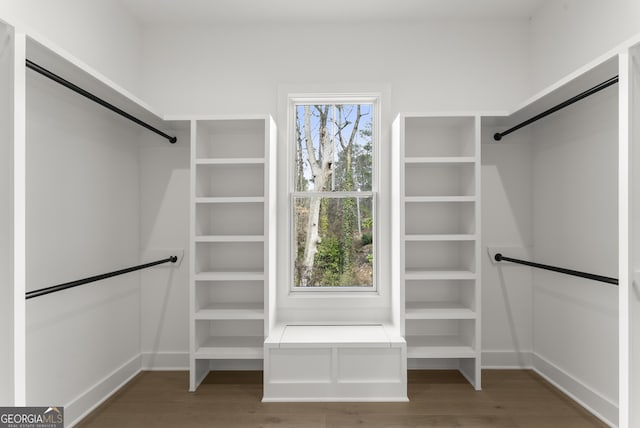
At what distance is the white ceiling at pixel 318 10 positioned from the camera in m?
2.88

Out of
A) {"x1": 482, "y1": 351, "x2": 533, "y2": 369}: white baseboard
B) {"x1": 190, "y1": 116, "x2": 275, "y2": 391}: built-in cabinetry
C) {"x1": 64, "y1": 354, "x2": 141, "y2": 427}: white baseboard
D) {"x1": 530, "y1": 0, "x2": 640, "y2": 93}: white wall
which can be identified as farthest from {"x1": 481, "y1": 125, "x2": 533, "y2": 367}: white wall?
{"x1": 64, "y1": 354, "x2": 141, "y2": 427}: white baseboard

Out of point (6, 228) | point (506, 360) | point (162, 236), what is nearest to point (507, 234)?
point (506, 360)

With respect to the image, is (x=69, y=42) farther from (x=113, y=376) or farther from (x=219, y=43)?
(x=113, y=376)

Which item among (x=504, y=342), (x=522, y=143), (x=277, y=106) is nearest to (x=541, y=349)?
(x=504, y=342)

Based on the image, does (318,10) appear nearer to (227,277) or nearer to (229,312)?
(227,277)

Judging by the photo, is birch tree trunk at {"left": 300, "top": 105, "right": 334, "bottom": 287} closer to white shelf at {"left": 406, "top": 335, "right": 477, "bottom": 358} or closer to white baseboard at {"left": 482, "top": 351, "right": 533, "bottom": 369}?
white shelf at {"left": 406, "top": 335, "right": 477, "bottom": 358}

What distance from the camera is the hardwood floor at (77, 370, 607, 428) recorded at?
7.61 feet

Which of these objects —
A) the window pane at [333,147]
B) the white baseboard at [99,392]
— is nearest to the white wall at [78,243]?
the white baseboard at [99,392]

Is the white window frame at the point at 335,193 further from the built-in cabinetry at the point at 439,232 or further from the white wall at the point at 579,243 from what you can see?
the white wall at the point at 579,243

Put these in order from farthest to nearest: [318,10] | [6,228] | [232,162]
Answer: [318,10]
[232,162]
[6,228]

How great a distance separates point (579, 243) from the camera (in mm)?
2586

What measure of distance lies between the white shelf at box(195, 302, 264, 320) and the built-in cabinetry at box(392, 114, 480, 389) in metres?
1.04

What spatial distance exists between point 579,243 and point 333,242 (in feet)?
5.67

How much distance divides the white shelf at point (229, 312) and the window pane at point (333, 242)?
48 centimetres
